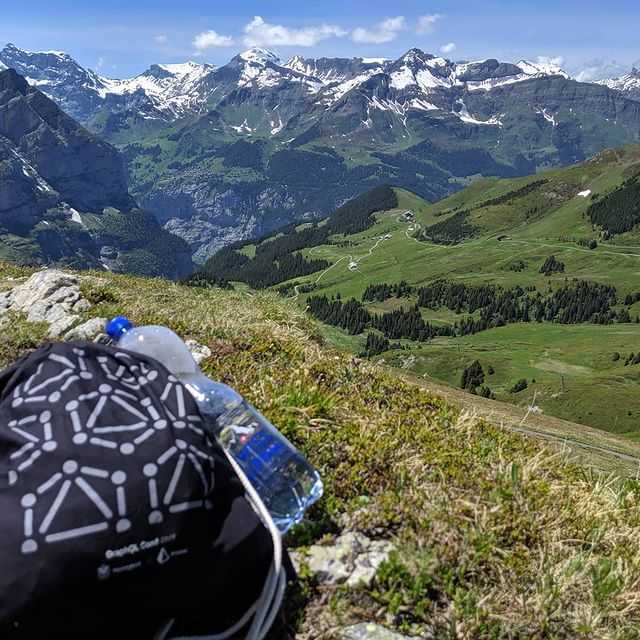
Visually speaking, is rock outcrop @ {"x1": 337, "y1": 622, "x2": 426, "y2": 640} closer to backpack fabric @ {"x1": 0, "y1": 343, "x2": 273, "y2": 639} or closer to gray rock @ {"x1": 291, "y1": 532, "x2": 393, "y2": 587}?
gray rock @ {"x1": 291, "y1": 532, "x2": 393, "y2": 587}

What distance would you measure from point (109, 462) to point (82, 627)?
92 cm

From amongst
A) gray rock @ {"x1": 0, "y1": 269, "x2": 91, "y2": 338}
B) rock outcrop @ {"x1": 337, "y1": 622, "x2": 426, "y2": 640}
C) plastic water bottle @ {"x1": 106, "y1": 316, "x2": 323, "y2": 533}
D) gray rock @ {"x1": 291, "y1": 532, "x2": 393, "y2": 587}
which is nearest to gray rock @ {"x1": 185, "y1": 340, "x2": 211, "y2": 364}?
plastic water bottle @ {"x1": 106, "y1": 316, "x2": 323, "y2": 533}

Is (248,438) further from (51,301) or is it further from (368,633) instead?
(51,301)

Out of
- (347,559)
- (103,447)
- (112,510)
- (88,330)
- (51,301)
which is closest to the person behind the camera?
(112,510)

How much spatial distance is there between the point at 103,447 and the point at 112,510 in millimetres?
407

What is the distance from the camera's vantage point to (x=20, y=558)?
312cm

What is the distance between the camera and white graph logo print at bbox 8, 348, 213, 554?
10.9 feet

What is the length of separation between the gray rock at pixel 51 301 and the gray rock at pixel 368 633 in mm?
8960

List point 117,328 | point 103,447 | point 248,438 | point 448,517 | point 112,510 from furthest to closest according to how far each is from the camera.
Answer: point 117,328
point 248,438
point 448,517
point 103,447
point 112,510

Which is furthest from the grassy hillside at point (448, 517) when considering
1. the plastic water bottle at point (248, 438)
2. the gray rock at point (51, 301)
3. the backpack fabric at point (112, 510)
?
the gray rock at point (51, 301)

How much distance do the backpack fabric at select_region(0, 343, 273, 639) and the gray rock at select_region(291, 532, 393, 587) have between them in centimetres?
83

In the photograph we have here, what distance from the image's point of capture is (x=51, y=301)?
13.3m

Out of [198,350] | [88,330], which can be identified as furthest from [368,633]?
[88,330]

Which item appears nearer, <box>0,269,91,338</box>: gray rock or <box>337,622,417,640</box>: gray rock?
<box>337,622,417,640</box>: gray rock
